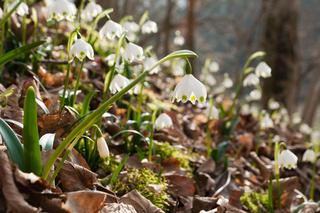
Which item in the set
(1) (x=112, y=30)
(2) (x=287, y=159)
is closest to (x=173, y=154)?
(2) (x=287, y=159)

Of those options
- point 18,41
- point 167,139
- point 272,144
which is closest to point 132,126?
point 167,139

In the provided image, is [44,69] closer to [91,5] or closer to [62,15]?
[91,5]

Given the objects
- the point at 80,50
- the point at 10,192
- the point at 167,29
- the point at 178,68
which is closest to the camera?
the point at 10,192

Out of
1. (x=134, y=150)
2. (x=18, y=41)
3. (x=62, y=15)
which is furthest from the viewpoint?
(x=18, y=41)

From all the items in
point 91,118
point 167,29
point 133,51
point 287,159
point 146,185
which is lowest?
point 146,185

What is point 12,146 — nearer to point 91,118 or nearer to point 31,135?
point 31,135

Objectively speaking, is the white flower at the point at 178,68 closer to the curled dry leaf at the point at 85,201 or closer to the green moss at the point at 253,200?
the green moss at the point at 253,200

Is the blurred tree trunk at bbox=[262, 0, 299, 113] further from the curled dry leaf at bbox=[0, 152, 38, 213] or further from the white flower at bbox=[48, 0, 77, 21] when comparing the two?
the curled dry leaf at bbox=[0, 152, 38, 213]
